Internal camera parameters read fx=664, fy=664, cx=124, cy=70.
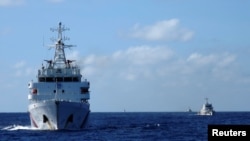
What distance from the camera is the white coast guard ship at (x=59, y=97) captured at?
70.9 m

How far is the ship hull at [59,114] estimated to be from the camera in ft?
230

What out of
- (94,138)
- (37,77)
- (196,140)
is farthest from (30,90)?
(196,140)

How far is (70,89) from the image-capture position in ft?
249

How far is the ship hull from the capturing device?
7025 centimetres

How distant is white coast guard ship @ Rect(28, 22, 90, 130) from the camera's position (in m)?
70.9

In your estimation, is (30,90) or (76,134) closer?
(76,134)

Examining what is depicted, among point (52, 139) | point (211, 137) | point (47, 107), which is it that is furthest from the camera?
point (47, 107)

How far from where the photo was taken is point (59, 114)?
7056 cm

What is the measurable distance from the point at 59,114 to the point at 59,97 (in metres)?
5.39

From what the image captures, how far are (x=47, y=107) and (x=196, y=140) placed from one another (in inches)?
732

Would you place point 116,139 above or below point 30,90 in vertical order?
below

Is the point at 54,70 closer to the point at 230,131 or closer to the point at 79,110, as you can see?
the point at 79,110

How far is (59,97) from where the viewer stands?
75688 millimetres

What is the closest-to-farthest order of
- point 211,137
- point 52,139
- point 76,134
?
point 211,137 < point 52,139 < point 76,134
